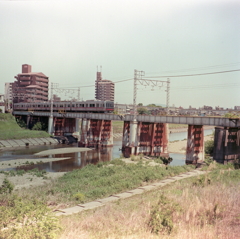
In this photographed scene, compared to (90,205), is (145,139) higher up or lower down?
higher up

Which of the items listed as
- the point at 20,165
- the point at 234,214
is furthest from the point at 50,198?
the point at 20,165

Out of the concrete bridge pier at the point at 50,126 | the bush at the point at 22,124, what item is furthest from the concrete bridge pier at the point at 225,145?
the bush at the point at 22,124

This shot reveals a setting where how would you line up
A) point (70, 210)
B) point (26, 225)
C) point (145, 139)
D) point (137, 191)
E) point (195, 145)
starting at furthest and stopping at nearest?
point (145, 139), point (195, 145), point (137, 191), point (70, 210), point (26, 225)

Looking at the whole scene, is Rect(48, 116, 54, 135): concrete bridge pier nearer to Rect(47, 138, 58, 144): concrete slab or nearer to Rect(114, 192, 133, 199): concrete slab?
Rect(47, 138, 58, 144): concrete slab

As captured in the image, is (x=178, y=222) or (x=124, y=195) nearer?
(x=178, y=222)

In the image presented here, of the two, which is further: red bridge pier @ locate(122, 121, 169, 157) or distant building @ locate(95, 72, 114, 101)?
distant building @ locate(95, 72, 114, 101)

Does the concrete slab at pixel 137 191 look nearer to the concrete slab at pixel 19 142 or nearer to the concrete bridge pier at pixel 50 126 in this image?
the concrete slab at pixel 19 142

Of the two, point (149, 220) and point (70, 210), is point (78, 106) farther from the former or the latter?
point (149, 220)

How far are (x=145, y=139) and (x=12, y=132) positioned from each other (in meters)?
36.4

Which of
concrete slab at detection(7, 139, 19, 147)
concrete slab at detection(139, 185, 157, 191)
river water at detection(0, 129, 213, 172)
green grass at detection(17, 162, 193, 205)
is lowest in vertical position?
river water at detection(0, 129, 213, 172)

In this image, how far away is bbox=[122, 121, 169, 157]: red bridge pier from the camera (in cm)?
4562

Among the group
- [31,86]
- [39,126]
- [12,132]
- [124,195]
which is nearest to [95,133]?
[12,132]

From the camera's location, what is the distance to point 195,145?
38875mm

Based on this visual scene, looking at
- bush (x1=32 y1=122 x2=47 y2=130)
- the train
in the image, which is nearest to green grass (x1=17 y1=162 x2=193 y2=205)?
the train
